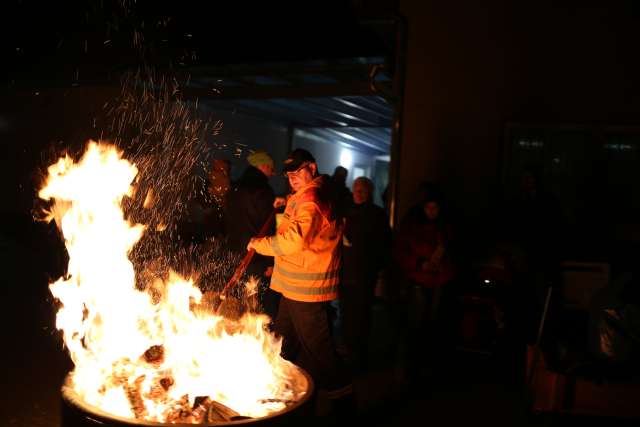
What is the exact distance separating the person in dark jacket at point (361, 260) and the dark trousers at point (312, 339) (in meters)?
1.70

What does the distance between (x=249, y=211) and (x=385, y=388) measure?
90.2 inches

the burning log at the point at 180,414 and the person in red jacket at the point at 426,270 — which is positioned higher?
Result: the person in red jacket at the point at 426,270

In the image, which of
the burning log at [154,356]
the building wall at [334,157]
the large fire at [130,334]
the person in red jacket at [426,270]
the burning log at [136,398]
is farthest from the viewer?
the building wall at [334,157]

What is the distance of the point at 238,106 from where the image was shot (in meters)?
14.6

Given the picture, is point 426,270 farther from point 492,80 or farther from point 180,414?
point 180,414

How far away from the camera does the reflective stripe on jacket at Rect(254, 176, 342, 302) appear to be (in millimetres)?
4684

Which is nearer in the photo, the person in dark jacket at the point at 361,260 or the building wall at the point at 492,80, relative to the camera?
the person in dark jacket at the point at 361,260

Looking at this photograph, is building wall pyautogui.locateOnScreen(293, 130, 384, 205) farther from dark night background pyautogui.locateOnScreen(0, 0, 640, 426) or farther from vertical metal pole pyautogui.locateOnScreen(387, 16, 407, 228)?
vertical metal pole pyautogui.locateOnScreen(387, 16, 407, 228)

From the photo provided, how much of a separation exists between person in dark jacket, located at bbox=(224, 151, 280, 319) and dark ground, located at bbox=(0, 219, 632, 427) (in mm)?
1495

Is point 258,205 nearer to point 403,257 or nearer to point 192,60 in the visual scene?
point 403,257

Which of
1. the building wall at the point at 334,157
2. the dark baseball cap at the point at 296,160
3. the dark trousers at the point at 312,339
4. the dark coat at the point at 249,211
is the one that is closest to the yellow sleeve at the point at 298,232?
the dark baseball cap at the point at 296,160

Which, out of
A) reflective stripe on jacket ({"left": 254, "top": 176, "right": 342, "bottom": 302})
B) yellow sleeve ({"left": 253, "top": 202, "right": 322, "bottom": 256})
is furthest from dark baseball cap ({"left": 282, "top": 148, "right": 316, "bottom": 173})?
yellow sleeve ({"left": 253, "top": 202, "right": 322, "bottom": 256})

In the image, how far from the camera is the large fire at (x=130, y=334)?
362 centimetres

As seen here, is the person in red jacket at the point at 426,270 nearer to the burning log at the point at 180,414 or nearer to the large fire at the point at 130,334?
the large fire at the point at 130,334
